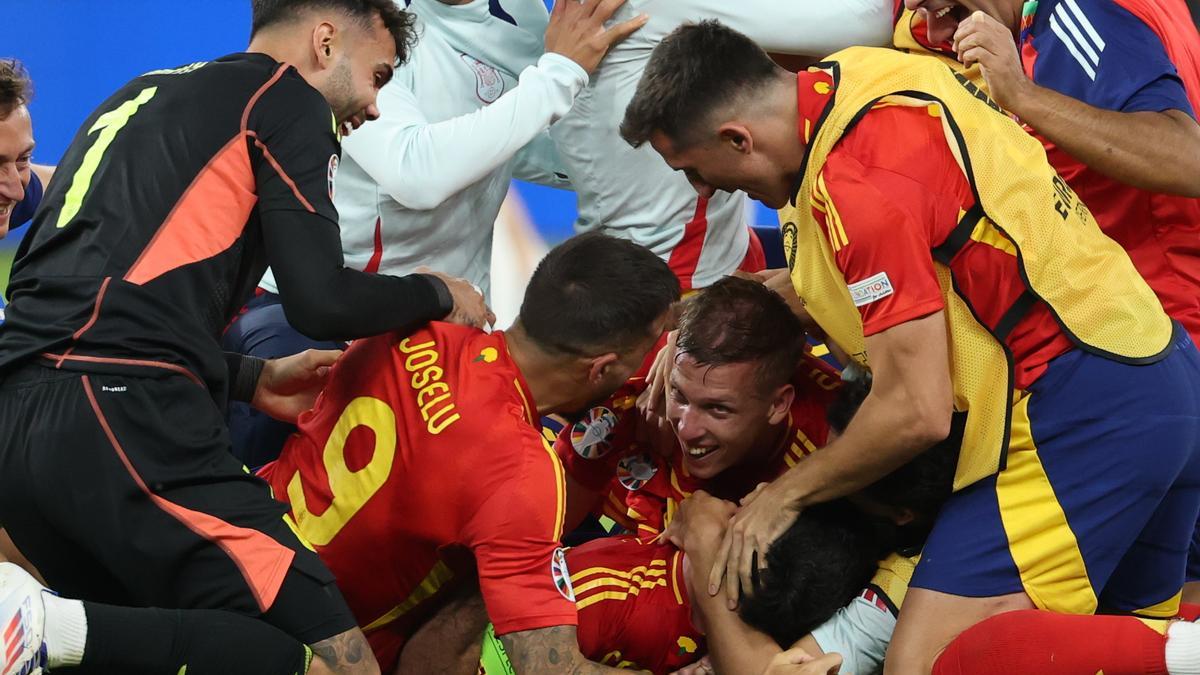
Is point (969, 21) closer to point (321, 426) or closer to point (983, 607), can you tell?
point (983, 607)

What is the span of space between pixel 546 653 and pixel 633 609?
506mm

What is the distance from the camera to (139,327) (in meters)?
2.77

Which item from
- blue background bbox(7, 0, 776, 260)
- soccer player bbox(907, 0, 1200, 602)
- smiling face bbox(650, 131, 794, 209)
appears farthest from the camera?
blue background bbox(7, 0, 776, 260)

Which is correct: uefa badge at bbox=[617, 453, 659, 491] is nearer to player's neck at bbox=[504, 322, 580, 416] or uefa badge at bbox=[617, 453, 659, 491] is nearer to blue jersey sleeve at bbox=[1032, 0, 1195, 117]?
player's neck at bbox=[504, 322, 580, 416]

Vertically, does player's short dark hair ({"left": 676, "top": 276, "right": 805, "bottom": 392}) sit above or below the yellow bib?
below

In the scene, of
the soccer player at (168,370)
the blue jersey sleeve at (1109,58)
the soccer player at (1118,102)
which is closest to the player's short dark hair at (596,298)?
the soccer player at (168,370)

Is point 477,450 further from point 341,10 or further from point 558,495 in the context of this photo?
point 341,10

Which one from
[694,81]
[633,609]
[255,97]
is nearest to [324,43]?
[255,97]

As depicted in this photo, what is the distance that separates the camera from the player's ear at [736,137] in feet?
9.90

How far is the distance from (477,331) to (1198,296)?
1977 mm

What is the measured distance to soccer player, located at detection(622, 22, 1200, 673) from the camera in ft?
9.54

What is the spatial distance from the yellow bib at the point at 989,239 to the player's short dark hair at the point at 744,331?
0.41 meters

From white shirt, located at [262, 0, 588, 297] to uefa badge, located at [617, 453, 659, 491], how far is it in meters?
1.02

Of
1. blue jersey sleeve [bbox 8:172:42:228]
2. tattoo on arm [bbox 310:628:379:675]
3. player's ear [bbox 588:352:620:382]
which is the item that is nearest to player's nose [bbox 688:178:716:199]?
player's ear [bbox 588:352:620:382]
